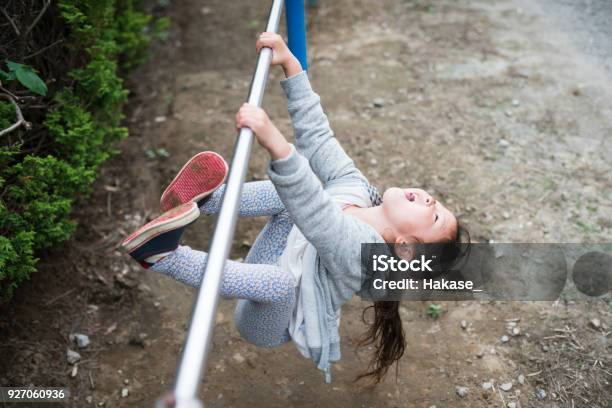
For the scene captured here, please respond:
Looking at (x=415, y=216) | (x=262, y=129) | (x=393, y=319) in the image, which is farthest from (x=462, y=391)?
(x=262, y=129)

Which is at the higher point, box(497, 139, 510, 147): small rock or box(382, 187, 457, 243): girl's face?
box(382, 187, 457, 243): girl's face

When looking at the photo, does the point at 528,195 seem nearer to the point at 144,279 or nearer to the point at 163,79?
the point at 144,279

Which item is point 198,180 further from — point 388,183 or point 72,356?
point 388,183

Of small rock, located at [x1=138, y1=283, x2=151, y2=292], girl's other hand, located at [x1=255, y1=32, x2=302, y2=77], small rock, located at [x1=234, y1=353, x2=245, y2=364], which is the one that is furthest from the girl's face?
small rock, located at [x1=138, y1=283, x2=151, y2=292]

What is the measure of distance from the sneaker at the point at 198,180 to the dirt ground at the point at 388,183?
3.02 feet

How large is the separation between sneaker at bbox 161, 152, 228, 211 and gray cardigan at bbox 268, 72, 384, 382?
275 mm

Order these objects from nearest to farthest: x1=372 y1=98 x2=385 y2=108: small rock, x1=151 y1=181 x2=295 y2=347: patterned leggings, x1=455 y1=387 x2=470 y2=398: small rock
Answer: x1=151 y1=181 x2=295 y2=347: patterned leggings, x1=455 y1=387 x2=470 y2=398: small rock, x1=372 y1=98 x2=385 y2=108: small rock

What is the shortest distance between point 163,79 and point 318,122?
2.58m

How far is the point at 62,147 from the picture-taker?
266 cm

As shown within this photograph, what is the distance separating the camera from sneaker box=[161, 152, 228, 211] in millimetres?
1945

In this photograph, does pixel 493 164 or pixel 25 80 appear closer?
pixel 25 80

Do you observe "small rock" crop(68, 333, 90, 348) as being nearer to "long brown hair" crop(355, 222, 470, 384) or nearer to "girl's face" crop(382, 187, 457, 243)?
"long brown hair" crop(355, 222, 470, 384)

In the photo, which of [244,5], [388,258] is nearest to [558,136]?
[388,258]

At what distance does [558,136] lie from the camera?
3.50 m
